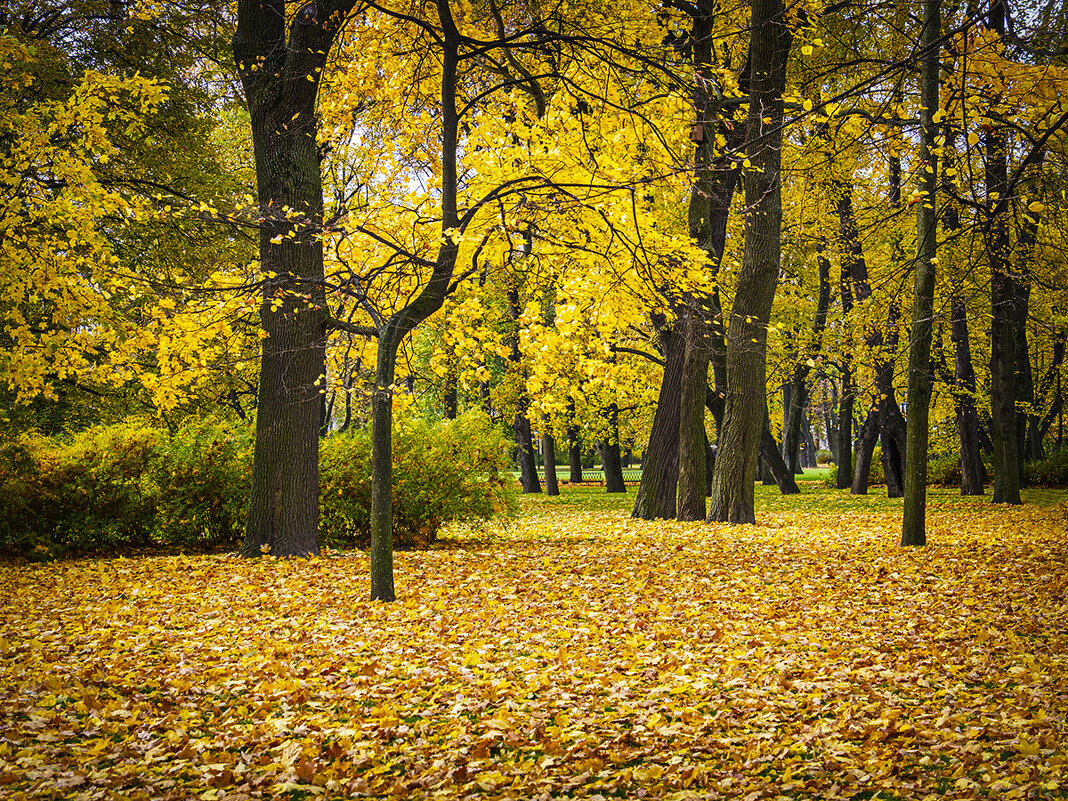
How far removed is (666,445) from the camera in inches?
552

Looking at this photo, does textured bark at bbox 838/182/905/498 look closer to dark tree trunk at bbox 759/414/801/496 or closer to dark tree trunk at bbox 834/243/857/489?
dark tree trunk at bbox 834/243/857/489

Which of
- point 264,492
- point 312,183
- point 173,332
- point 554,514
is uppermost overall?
point 312,183

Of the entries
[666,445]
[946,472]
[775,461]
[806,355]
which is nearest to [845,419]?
[946,472]

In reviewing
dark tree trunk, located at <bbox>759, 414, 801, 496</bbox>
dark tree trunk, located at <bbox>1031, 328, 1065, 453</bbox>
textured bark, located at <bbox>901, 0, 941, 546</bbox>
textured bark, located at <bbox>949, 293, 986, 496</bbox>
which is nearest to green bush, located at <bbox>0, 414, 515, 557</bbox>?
textured bark, located at <bbox>901, 0, 941, 546</bbox>

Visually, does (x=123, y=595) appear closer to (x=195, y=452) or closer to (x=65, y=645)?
(x=65, y=645)

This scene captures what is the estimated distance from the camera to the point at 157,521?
10250 mm

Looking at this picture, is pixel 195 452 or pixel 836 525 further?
pixel 836 525

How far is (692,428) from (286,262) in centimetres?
774

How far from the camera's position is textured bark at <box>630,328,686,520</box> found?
45.9ft

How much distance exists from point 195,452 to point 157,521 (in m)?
1.11

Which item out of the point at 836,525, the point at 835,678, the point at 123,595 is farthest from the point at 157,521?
the point at 836,525

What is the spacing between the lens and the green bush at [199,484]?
10.1 m

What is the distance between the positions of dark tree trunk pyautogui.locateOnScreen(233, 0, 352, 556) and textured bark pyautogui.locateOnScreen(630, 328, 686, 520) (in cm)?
711

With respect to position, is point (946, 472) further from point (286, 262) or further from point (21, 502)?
point (21, 502)
